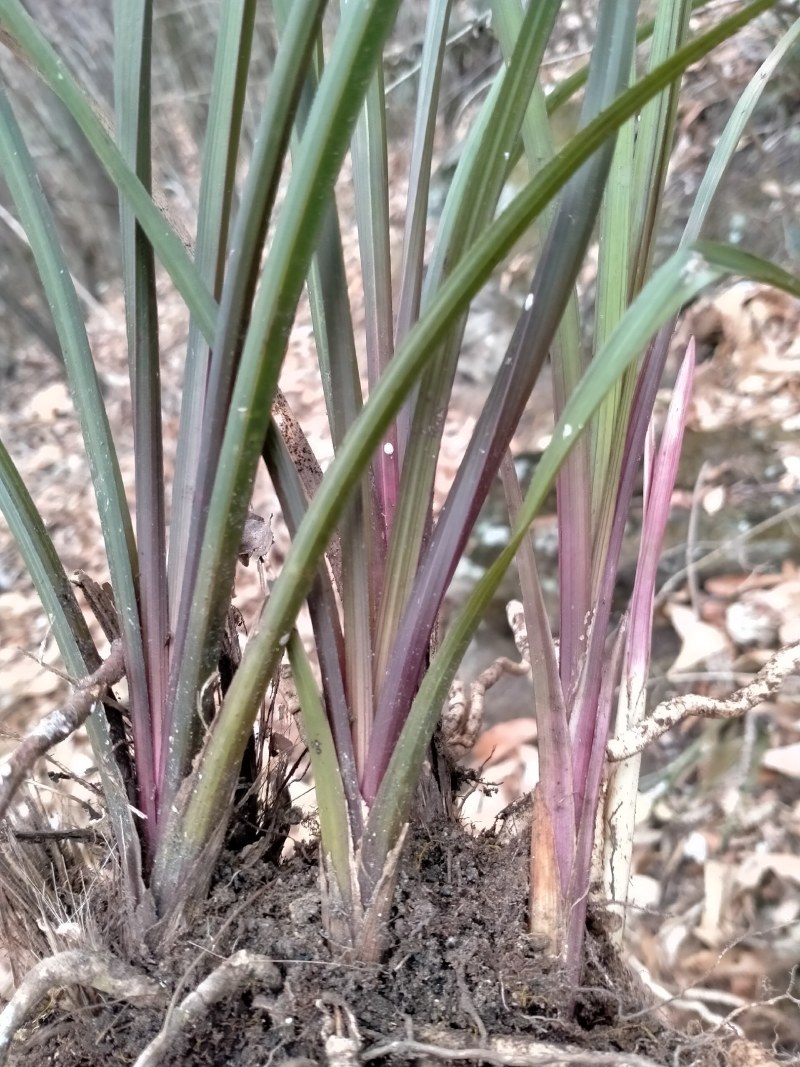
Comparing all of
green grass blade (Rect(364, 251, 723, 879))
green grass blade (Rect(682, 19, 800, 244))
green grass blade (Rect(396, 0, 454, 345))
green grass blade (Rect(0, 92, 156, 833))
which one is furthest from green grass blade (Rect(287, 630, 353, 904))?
green grass blade (Rect(682, 19, 800, 244))

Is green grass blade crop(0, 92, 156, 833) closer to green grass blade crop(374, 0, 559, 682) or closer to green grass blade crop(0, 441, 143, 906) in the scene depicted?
green grass blade crop(0, 441, 143, 906)

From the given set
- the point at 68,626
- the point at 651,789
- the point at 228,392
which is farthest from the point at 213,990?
the point at 651,789

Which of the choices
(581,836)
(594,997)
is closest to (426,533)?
(581,836)

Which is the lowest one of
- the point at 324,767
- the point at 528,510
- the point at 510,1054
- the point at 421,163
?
the point at 510,1054

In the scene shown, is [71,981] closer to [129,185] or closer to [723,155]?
[129,185]

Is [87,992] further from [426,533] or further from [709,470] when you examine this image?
[709,470]

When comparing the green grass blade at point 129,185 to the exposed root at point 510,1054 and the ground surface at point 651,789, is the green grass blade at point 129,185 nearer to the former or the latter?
the ground surface at point 651,789
